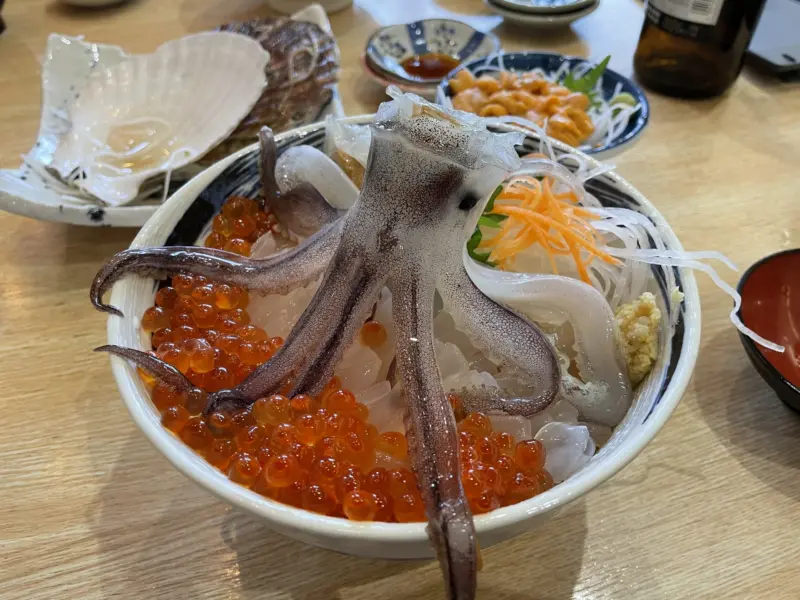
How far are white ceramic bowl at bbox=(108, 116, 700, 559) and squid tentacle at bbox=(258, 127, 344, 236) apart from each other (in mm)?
63

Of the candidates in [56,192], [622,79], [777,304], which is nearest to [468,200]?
[777,304]

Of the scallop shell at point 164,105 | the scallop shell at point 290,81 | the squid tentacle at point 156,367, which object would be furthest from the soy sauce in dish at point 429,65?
the squid tentacle at point 156,367

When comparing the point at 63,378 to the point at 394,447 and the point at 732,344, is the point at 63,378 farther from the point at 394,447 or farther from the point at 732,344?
the point at 732,344

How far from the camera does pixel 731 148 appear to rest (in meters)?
1.37

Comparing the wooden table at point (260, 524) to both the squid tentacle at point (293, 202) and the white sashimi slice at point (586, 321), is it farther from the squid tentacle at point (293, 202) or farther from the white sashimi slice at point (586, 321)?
the squid tentacle at point (293, 202)

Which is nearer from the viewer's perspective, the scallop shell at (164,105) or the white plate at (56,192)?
the white plate at (56,192)

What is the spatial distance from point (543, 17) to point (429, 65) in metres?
0.45

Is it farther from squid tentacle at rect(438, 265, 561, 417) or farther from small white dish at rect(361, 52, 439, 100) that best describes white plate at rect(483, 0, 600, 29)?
squid tentacle at rect(438, 265, 561, 417)

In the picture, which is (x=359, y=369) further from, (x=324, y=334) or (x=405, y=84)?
(x=405, y=84)

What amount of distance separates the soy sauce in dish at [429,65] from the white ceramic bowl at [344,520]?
2.95ft

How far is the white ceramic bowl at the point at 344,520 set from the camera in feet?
1.58

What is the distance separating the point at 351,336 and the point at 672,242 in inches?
15.8

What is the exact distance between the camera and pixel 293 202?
77 cm

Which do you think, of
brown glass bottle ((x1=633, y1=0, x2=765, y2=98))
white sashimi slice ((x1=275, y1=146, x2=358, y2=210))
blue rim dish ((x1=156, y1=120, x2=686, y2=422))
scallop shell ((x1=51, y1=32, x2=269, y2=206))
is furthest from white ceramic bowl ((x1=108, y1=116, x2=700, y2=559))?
Result: brown glass bottle ((x1=633, y1=0, x2=765, y2=98))
